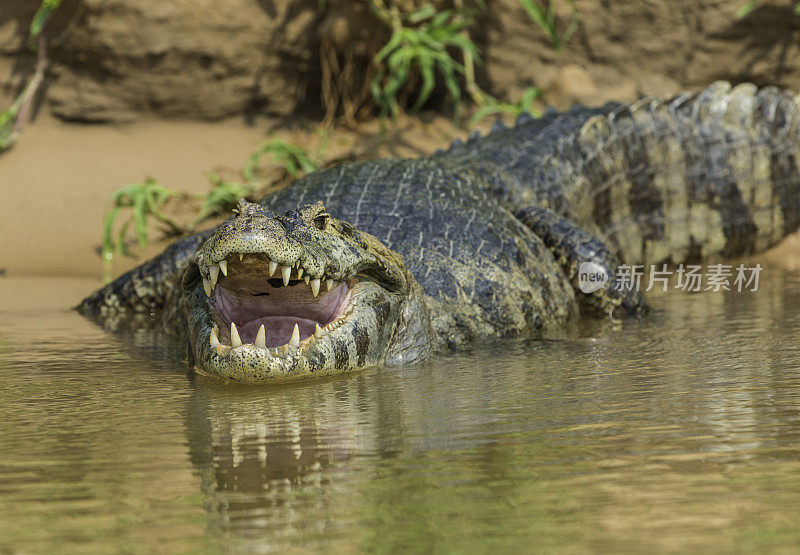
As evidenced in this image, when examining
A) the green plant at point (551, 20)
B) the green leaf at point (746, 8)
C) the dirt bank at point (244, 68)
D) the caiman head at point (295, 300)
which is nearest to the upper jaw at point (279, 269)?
the caiman head at point (295, 300)

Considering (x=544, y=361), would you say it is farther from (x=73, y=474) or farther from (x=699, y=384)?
(x=73, y=474)

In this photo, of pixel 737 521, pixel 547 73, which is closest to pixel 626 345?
pixel 737 521

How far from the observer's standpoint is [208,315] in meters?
3.70

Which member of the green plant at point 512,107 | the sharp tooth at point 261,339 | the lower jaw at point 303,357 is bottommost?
the lower jaw at point 303,357

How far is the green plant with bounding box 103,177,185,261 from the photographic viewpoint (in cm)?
661

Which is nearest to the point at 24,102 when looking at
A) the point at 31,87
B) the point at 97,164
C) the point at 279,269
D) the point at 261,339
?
the point at 31,87

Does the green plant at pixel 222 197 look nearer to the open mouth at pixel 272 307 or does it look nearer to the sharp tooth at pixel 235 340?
the open mouth at pixel 272 307

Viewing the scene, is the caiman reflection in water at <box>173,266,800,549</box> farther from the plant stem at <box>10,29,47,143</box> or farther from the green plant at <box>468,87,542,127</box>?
the plant stem at <box>10,29,47,143</box>

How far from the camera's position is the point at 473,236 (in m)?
4.57

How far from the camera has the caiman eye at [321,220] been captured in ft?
11.7

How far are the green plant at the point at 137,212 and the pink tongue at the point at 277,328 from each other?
310 cm

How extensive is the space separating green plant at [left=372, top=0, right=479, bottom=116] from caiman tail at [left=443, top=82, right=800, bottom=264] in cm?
136

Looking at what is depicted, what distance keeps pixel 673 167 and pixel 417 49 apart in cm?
205

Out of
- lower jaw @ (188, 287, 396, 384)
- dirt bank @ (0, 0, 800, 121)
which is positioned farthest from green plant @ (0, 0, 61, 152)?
lower jaw @ (188, 287, 396, 384)
